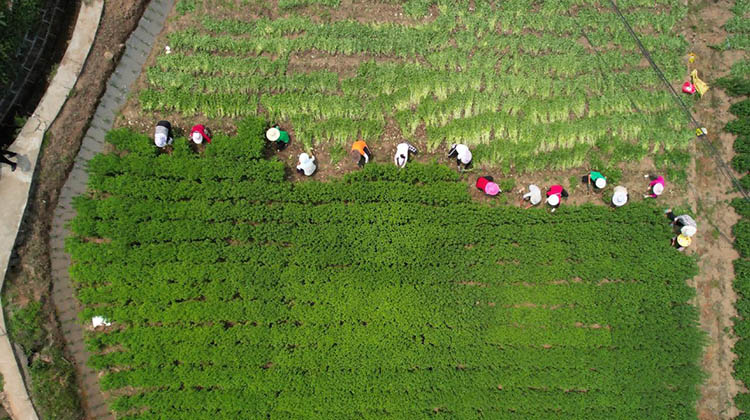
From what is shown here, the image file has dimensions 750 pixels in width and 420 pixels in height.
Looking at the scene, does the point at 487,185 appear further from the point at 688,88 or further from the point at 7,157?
the point at 7,157

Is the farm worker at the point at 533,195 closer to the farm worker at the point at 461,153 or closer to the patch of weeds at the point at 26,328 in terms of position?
the farm worker at the point at 461,153

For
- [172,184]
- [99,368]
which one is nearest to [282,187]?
[172,184]

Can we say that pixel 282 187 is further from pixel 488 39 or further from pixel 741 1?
pixel 741 1

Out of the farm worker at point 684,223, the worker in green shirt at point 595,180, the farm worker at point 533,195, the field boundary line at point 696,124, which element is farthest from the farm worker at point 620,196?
the field boundary line at point 696,124

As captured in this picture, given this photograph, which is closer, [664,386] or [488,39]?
[664,386]

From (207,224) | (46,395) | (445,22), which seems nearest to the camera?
(46,395)
